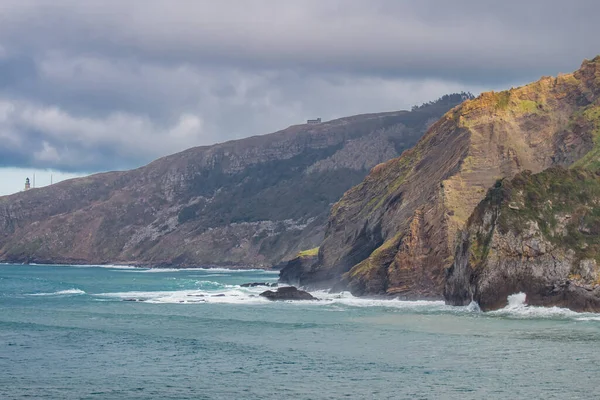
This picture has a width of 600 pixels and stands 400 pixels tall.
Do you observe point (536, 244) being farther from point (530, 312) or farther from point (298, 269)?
point (298, 269)

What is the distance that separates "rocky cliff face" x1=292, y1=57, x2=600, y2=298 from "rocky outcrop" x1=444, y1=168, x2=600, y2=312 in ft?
39.2

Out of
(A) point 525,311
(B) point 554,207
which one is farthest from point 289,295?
(A) point 525,311

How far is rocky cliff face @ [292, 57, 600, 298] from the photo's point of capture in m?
103

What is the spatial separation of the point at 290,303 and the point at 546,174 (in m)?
30.0

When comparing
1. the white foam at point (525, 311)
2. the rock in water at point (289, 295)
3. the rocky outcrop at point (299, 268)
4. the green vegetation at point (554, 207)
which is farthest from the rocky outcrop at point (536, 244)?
the rocky outcrop at point (299, 268)

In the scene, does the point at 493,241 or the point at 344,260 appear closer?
the point at 493,241

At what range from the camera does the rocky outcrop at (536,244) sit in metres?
81.8

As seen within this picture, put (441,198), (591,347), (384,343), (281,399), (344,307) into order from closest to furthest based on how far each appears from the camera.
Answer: (281,399) → (591,347) → (384,343) → (344,307) → (441,198)

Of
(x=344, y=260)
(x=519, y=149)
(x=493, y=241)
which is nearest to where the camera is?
(x=493, y=241)

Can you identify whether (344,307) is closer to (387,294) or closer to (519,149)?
(387,294)

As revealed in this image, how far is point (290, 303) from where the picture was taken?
10562cm

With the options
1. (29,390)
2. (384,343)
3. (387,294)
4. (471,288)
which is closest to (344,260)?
(387,294)

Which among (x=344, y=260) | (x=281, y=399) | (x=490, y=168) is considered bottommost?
(x=281, y=399)

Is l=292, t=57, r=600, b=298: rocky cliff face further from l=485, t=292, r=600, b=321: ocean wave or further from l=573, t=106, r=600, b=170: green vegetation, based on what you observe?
l=485, t=292, r=600, b=321: ocean wave
